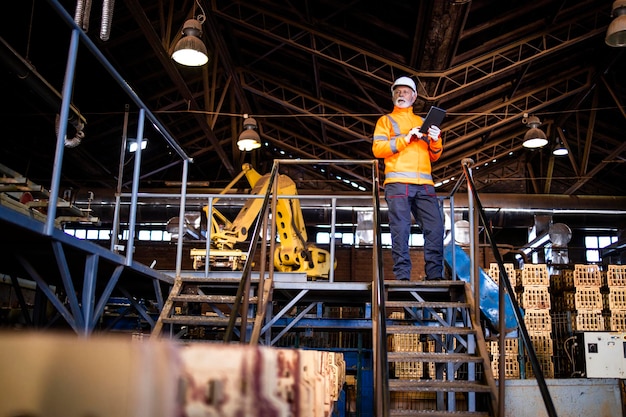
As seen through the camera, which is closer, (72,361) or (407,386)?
(72,361)

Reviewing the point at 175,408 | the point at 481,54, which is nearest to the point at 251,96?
the point at 481,54

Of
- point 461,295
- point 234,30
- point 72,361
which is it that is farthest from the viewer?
point 234,30

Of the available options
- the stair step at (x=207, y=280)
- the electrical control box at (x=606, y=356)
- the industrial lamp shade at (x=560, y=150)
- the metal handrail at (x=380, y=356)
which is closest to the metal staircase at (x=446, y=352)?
the metal handrail at (x=380, y=356)

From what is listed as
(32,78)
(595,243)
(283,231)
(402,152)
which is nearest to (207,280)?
(402,152)

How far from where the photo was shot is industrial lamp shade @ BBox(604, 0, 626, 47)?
9078 millimetres

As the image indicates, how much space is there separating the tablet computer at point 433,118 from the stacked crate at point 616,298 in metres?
8.12

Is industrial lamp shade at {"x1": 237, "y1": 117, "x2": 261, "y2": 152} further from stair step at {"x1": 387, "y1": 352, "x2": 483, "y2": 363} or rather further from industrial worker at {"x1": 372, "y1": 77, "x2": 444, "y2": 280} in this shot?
stair step at {"x1": 387, "y1": 352, "x2": 483, "y2": 363}

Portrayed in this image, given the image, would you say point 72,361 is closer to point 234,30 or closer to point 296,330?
point 296,330

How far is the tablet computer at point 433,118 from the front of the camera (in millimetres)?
6297

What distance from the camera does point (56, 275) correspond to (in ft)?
21.9

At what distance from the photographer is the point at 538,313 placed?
12.4 m

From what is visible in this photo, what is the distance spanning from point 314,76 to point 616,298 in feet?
26.9

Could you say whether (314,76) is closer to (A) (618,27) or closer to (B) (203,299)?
(A) (618,27)

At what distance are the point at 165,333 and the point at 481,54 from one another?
896 cm
